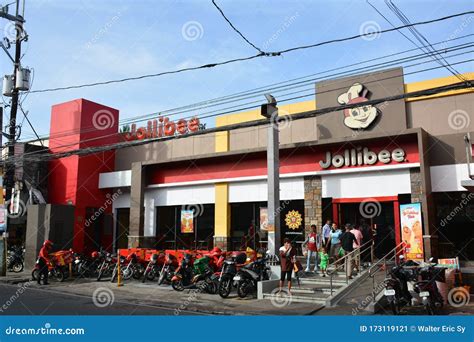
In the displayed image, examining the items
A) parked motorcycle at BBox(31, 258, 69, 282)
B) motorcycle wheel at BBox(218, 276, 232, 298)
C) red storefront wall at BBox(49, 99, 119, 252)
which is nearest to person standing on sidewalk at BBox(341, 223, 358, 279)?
motorcycle wheel at BBox(218, 276, 232, 298)

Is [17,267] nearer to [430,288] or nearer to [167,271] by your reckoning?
[167,271]

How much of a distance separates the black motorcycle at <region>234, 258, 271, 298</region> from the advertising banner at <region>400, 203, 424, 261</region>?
515 cm

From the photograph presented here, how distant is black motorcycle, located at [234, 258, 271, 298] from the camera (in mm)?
13258

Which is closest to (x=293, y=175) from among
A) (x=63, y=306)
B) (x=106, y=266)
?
(x=106, y=266)

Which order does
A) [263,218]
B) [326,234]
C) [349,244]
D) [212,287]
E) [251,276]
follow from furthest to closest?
[263,218] → [326,234] → [349,244] → [212,287] → [251,276]

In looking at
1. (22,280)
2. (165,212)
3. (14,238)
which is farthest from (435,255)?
(14,238)

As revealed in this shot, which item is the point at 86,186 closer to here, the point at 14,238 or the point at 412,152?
the point at 14,238

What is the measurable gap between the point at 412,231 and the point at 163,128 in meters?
14.7

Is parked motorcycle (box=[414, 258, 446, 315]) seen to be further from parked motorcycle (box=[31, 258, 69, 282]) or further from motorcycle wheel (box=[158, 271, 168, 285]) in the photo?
parked motorcycle (box=[31, 258, 69, 282])

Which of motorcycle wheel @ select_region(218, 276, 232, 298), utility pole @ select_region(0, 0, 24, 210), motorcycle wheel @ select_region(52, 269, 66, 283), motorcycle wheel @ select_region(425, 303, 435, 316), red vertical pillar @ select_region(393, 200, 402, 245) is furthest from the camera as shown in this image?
utility pole @ select_region(0, 0, 24, 210)

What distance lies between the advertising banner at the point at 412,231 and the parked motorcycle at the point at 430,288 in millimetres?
3704

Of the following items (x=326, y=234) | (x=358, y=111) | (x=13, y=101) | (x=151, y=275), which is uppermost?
(x=13, y=101)

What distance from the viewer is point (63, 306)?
37.8 feet

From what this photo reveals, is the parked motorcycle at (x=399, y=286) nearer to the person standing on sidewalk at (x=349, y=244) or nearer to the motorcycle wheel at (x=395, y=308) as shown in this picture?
the motorcycle wheel at (x=395, y=308)
